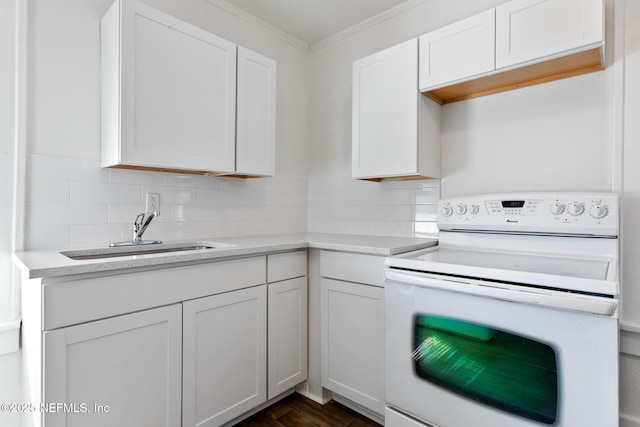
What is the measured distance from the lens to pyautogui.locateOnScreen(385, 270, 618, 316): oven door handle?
97cm

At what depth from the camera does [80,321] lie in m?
1.15

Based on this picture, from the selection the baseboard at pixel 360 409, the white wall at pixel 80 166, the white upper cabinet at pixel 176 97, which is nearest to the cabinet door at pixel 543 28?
the white upper cabinet at pixel 176 97

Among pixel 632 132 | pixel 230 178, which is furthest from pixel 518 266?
pixel 230 178

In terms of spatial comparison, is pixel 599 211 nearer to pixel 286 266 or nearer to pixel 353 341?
pixel 353 341

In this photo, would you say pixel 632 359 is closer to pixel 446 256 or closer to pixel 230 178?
pixel 446 256

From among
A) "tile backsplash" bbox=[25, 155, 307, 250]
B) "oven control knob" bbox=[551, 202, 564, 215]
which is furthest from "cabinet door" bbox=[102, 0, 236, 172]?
"oven control knob" bbox=[551, 202, 564, 215]

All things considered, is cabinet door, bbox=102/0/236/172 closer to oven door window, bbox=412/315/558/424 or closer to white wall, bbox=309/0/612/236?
white wall, bbox=309/0/612/236

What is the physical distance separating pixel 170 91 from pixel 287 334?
4.56 feet

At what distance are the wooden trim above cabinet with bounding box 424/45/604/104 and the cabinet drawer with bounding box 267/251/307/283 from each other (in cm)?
116

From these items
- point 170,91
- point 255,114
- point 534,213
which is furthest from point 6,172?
point 534,213

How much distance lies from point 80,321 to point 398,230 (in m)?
1.73

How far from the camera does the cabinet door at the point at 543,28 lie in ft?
4.42

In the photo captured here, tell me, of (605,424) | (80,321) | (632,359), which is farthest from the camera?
(632,359)

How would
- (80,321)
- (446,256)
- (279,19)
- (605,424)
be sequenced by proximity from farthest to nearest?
(279,19), (446,256), (80,321), (605,424)
